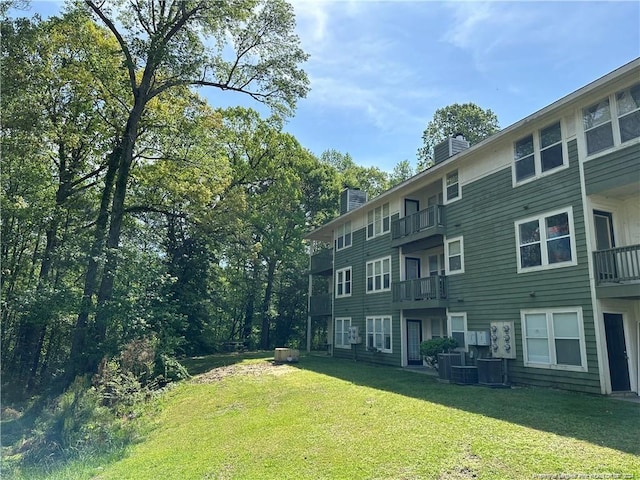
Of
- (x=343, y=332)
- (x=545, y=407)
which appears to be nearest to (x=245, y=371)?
(x=343, y=332)

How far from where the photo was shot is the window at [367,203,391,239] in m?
19.0

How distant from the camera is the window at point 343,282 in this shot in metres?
22.1

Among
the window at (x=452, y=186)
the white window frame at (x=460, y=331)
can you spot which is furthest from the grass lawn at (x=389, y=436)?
the window at (x=452, y=186)

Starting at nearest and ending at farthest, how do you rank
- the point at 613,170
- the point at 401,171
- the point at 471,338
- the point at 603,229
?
the point at 613,170, the point at 603,229, the point at 471,338, the point at 401,171

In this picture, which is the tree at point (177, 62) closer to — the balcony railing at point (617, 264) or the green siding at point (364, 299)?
the green siding at point (364, 299)

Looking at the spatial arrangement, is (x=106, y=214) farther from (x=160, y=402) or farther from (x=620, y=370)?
(x=620, y=370)

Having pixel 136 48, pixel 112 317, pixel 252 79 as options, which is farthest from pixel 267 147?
pixel 112 317

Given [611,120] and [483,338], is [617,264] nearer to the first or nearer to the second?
[611,120]

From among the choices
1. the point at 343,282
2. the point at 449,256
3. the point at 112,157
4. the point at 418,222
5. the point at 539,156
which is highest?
the point at 112,157

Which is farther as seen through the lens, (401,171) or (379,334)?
(401,171)

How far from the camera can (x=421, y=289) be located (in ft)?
50.5

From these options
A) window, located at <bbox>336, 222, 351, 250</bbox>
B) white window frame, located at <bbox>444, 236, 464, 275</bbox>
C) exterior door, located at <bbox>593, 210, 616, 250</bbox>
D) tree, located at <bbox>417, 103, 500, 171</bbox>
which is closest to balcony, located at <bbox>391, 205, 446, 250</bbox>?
white window frame, located at <bbox>444, 236, 464, 275</bbox>

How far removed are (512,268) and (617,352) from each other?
10.5 feet

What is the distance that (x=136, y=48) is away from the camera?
1552cm
